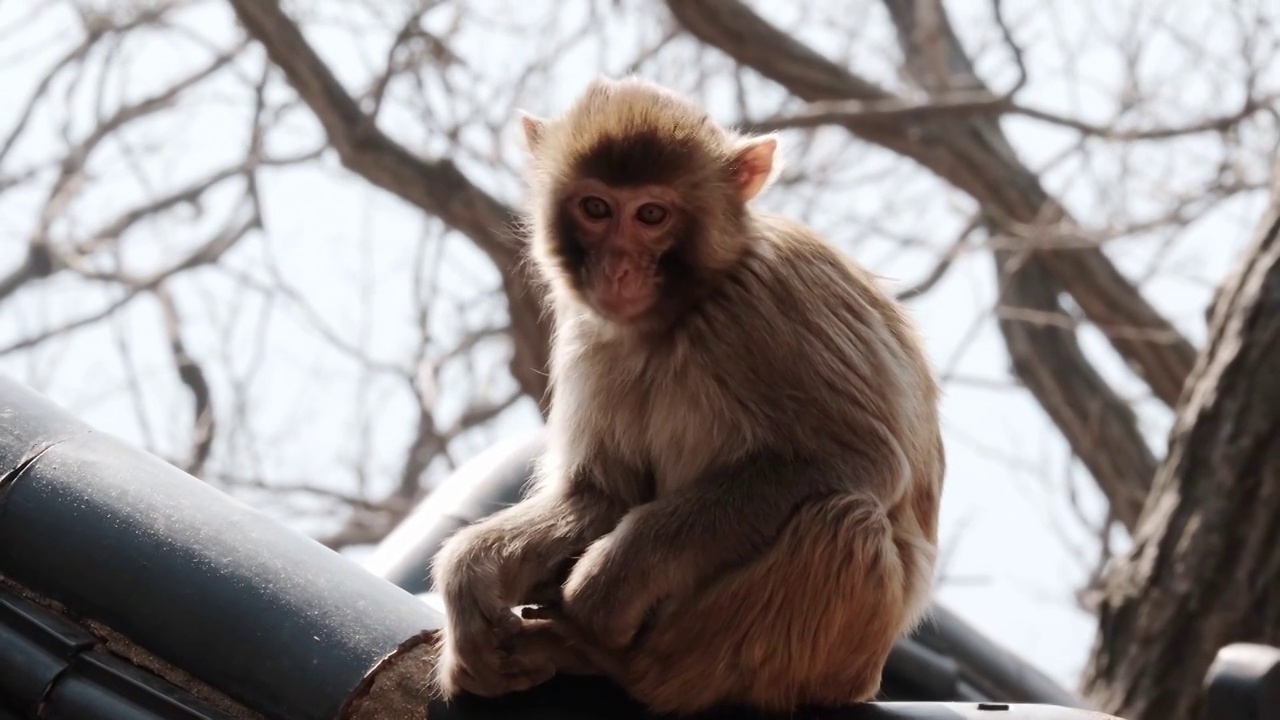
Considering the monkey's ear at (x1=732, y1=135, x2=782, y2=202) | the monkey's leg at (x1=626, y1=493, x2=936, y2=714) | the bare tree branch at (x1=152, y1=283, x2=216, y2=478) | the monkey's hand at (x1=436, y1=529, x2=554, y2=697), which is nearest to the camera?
the monkey's hand at (x1=436, y1=529, x2=554, y2=697)

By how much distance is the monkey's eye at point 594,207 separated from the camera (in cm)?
352

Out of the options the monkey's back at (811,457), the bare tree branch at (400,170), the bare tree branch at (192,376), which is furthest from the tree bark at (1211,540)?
the bare tree branch at (192,376)

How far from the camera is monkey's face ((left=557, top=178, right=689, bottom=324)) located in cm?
341

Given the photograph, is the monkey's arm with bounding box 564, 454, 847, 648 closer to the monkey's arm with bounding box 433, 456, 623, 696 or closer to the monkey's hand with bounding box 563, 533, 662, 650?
the monkey's hand with bounding box 563, 533, 662, 650

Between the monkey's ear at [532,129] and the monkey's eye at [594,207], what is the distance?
1.48ft

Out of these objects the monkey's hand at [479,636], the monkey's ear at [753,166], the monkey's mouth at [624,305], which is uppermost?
the monkey's ear at [753,166]

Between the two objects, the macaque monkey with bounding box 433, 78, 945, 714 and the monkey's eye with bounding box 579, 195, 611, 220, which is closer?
the macaque monkey with bounding box 433, 78, 945, 714

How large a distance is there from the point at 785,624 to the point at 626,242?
1039 mm

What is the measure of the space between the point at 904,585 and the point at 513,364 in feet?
15.4

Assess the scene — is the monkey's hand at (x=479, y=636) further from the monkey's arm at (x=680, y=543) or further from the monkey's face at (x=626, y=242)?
the monkey's face at (x=626, y=242)

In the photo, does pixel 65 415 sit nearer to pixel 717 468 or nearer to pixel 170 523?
pixel 170 523

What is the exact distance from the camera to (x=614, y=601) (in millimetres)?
2979

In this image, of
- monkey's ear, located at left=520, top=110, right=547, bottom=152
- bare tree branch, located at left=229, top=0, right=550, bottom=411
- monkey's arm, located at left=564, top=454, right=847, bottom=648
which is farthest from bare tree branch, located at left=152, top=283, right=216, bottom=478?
monkey's arm, located at left=564, top=454, right=847, bottom=648

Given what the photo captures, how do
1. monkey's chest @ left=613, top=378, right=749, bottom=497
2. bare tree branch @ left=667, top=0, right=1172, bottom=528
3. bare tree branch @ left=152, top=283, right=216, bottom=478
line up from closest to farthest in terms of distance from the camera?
monkey's chest @ left=613, top=378, right=749, bottom=497
bare tree branch @ left=667, top=0, right=1172, bottom=528
bare tree branch @ left=152, top=283, right=216, bottom=478
